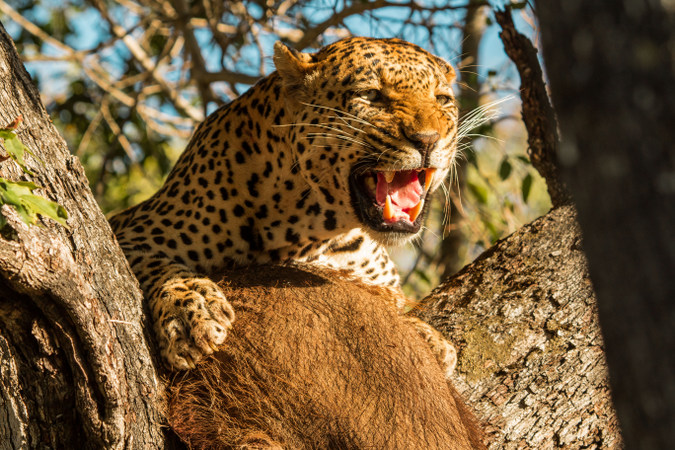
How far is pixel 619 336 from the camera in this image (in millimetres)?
1365

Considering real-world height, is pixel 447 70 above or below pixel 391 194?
above

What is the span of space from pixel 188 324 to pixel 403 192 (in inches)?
61.6

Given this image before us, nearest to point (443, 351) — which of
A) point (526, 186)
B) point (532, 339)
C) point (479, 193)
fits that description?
point (532, 339)

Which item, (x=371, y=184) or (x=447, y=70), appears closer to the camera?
(x=371, y=184)

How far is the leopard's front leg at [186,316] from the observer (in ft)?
12.0

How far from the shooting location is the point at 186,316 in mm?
3719

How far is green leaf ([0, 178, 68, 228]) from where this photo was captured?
107 inches

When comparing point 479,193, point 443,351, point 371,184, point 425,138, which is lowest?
point 443,351

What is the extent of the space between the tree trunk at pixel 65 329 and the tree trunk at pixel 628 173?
2176mm

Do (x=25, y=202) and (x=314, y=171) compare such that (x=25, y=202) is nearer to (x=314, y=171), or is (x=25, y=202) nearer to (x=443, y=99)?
(x=314, y=171)

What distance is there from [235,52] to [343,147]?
487 cm

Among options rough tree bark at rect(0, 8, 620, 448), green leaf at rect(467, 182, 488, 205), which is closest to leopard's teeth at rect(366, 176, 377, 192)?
rough tree bark at rect(0, 8, 620, 448)

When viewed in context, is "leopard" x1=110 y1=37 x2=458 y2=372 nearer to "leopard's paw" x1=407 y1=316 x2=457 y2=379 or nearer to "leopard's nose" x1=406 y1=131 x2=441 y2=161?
"leopard's nose" x1=406 y1=131 x2=441 y2=161

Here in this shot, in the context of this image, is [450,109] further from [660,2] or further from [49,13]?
[49,13]
